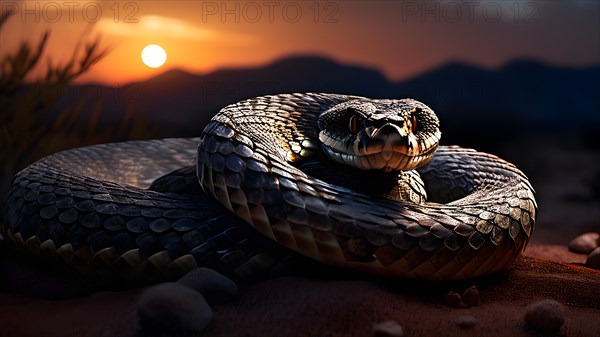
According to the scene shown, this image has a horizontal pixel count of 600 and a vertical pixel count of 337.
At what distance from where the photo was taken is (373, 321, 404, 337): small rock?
5.78 feet

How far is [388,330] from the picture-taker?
69.7 inches

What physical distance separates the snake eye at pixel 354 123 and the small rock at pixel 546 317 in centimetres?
104

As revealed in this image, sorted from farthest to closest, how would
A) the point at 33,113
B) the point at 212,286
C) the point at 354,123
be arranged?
the point at 33,113
the point at 354,123
the point at 212,286

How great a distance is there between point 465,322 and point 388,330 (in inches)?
12.8

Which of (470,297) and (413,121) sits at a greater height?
(413,121)

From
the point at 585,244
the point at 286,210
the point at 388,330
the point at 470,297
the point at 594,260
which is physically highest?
the point at 286,210

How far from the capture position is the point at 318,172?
2826 millimetres

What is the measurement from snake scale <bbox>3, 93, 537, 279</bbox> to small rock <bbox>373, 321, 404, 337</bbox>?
1.27 feet

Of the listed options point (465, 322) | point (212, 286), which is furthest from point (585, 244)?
point (212, 286)

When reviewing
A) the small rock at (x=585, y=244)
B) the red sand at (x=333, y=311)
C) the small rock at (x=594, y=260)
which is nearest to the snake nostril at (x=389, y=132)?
the red sand at (x=333, y=311)

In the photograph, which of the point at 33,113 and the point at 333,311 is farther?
the point at 33,113

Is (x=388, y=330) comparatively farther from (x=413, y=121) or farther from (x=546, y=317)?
(x=413, y=121)

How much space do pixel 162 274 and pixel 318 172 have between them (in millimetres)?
843

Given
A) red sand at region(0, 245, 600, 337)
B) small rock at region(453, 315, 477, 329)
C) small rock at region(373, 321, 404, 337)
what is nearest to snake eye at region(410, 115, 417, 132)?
red sand at region(0, 245, 600, 337)
